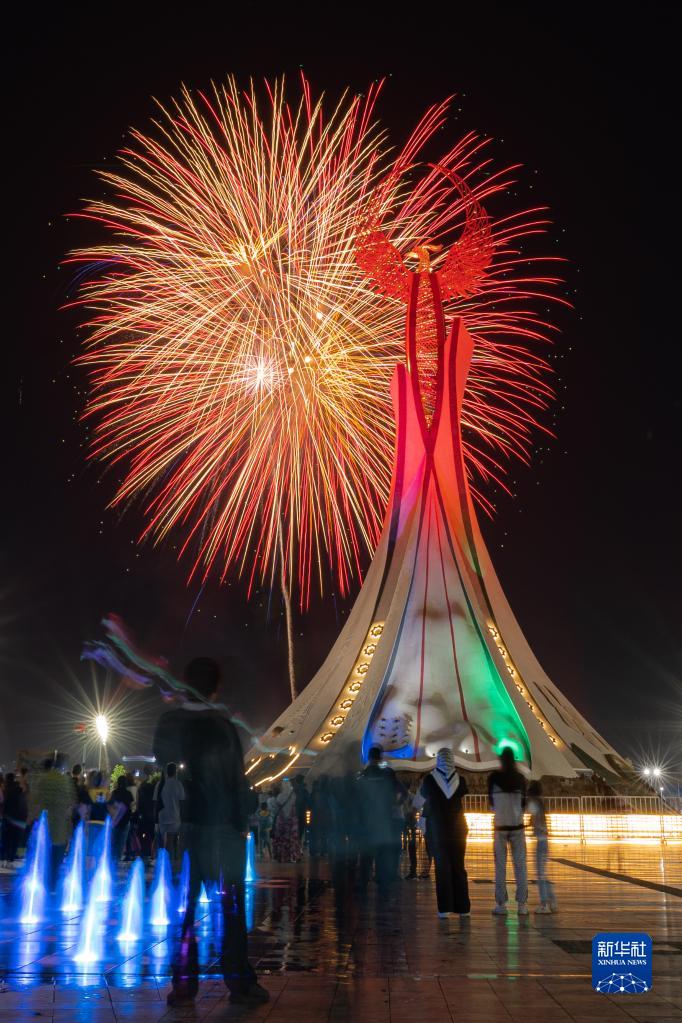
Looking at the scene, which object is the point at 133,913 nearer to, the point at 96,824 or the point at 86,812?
the point at 86,812

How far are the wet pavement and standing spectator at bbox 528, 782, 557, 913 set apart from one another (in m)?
0.19

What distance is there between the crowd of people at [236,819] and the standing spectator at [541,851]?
0.02 meters

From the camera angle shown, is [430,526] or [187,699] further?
[430,526]

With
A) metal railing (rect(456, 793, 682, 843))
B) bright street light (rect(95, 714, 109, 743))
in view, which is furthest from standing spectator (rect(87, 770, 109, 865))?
bright street light (rect(95, 714, 109, 743))

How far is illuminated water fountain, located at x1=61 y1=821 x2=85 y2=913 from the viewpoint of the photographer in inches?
473

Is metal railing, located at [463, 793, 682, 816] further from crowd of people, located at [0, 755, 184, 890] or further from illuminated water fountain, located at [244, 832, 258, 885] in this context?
crowd of people, located at [0, 755, 184, 890]

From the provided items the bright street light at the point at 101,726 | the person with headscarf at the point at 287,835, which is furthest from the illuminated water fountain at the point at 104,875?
the bright street light at the point at 101,726

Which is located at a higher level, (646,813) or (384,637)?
(384,637)

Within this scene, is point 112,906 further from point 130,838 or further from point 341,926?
point 130,838

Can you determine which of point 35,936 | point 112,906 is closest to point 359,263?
point 112,906

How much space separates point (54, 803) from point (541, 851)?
526cm

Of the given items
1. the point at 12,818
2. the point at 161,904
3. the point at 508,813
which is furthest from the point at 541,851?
the point at 12,818

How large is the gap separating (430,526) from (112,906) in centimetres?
2150

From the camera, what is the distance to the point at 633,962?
703 cm
